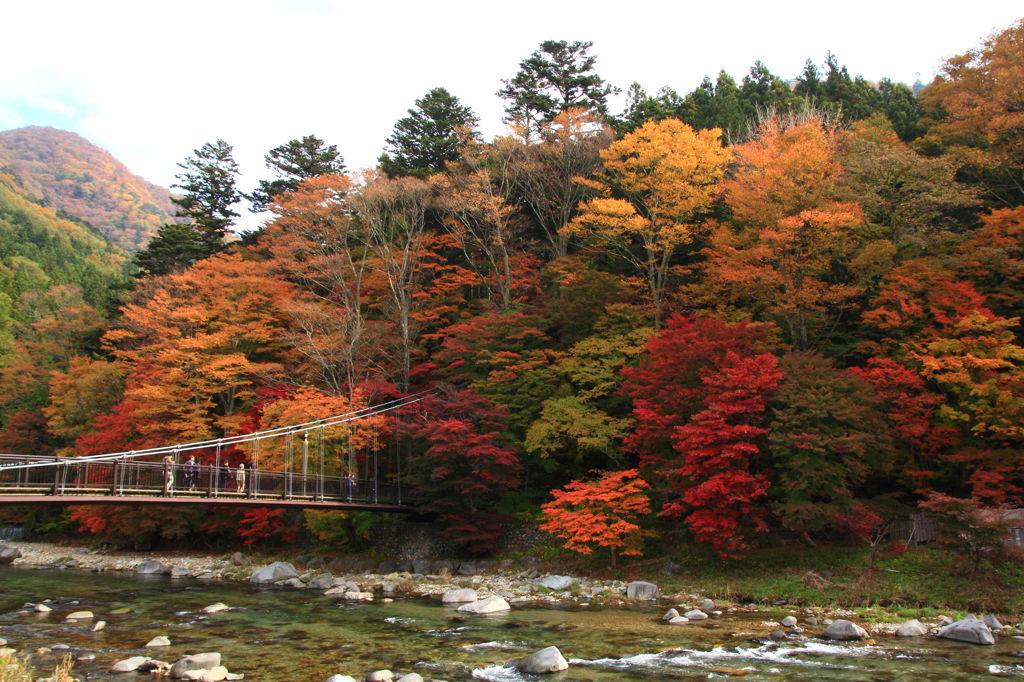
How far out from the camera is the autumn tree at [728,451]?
15.0 meters

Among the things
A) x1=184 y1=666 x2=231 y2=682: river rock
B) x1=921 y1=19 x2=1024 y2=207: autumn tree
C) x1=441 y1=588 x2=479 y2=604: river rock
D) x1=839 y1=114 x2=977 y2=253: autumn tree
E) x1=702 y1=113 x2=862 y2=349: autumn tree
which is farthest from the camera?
x1=921 y1=19 x2=1024 y2=207: autumn tree

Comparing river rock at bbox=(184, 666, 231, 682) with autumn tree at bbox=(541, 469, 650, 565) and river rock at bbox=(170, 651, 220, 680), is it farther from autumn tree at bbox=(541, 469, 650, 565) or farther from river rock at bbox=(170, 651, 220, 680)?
autumn tree at bbox=(541, 469, 650, 565)

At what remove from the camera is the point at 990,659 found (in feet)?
31.3

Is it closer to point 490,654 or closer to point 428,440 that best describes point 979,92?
point 428,440

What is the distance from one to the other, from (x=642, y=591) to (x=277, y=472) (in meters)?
10.2

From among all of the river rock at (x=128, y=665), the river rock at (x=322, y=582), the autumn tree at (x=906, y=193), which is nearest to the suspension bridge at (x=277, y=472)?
the river rock at (x=322, y=582)

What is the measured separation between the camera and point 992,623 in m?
11.5

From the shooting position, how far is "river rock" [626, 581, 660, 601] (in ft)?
50.4

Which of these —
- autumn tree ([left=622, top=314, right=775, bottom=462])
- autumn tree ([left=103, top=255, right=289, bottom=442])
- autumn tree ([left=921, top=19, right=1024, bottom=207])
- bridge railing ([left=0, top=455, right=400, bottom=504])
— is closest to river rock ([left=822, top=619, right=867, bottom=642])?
autumn tree ([left=622, top=314, right=775, bottom=462])

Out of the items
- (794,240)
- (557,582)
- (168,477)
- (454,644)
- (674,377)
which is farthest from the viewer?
(794,240)

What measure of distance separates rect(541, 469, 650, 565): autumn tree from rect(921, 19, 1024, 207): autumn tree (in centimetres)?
1472

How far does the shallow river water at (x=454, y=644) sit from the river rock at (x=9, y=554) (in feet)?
46.3

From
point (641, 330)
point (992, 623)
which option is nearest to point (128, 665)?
point (992, 623)

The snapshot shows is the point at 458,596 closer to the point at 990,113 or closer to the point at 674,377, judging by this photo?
the point at 674,377
